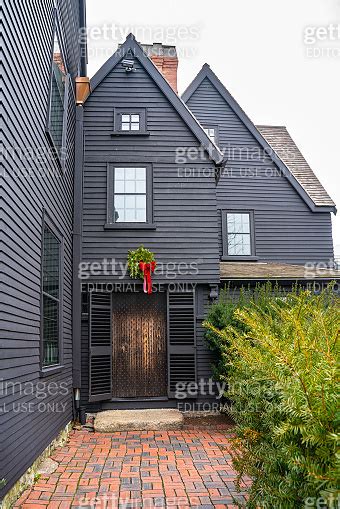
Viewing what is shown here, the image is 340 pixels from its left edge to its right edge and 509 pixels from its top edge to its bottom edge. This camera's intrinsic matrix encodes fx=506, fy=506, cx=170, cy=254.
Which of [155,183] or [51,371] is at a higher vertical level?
[155,183]

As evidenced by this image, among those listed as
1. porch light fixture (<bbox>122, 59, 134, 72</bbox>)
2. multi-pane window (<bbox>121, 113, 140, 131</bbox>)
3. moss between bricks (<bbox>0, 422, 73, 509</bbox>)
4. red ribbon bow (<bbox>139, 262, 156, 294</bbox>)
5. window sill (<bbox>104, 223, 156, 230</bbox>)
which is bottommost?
moss between bricks (<bbox>0, 422, 73, 509</bbox>)

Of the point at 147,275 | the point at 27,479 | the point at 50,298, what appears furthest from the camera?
the point at 147,275

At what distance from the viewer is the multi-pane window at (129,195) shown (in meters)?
10.2

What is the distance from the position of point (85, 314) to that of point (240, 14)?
7.99m

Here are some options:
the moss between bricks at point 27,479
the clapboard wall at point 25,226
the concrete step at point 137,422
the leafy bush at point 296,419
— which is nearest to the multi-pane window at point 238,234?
the concrete step at point 137,422

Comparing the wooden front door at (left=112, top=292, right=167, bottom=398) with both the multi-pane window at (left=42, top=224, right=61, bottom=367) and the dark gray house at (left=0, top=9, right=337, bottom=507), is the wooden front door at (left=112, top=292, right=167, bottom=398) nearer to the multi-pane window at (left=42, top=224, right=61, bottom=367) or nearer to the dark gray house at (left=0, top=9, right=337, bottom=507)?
the dark gray house at (left=0, top=9, right=337, bottom=507)

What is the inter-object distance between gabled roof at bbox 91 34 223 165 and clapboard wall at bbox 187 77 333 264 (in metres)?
3.16

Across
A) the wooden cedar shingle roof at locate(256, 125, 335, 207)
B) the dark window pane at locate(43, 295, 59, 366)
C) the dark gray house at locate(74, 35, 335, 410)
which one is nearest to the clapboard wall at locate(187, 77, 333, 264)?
the wooden cedar shingle roof at locate(256, 125, 335, 207)

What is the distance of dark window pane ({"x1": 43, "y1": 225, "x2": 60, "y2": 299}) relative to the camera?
701cm

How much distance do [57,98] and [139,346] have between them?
193 inches

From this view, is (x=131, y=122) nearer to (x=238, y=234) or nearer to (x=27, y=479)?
(x=238, y=234)

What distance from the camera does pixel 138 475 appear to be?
5984mm

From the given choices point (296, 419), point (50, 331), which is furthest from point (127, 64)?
point (296, 419)

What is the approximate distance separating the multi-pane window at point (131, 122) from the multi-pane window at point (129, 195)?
93 cm
